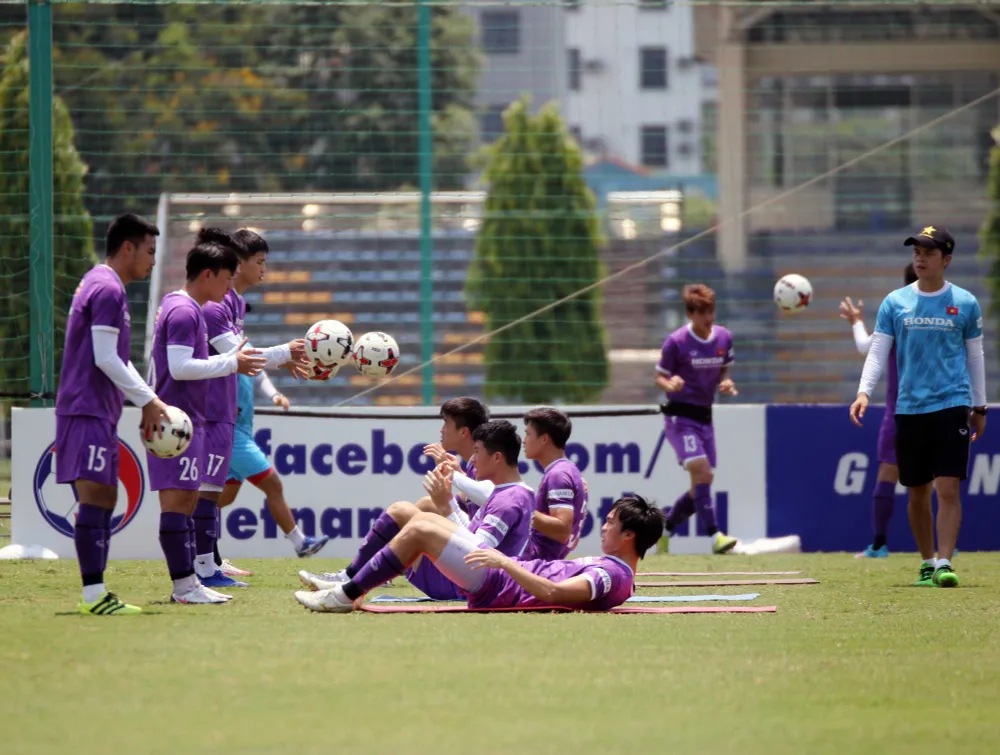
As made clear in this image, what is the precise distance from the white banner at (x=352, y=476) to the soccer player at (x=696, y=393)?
10.4 inches

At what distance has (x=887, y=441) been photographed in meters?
12.4

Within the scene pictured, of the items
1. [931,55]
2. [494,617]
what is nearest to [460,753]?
[494,617]

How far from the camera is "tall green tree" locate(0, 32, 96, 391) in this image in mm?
13227

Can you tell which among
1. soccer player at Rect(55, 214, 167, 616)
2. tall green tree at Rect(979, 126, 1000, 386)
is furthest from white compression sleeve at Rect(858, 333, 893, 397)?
tall green tree at Rect(979, 126, 1000, 386)

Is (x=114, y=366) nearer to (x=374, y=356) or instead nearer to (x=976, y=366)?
(x=374, y=356)

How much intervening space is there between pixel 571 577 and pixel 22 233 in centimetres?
784

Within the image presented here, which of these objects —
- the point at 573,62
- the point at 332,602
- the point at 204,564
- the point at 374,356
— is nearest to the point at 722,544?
the point at 374,356

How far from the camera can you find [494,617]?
729cm

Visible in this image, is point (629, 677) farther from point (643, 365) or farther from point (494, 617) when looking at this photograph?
point (643, 365)

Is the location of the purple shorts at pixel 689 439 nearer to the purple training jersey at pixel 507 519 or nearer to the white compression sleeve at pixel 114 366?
the purple training jersey at pixel 507 519

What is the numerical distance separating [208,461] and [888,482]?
5849 mm

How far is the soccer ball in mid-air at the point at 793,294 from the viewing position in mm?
13719

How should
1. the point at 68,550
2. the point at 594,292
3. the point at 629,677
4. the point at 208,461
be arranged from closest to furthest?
1. the point at 629,677
2. the point at 208,461
3. the point at 68,550
4. the point at 594,292

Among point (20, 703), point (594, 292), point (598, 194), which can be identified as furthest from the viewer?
point (598, 194)
